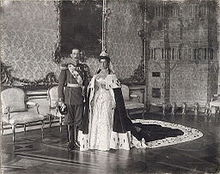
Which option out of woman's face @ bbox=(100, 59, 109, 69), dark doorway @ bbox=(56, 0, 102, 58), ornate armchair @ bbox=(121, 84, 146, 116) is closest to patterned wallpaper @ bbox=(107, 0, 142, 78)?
dark doorway @ bbox=(56, 0, 102, 58)

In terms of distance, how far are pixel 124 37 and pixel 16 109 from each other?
69.6 inches

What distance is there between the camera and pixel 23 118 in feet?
12.7

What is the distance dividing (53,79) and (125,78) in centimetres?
109

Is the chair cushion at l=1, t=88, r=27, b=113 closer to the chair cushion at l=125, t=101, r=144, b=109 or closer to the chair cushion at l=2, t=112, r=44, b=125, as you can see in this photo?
the chair cushion at l=2, t=112, r=44, b=125

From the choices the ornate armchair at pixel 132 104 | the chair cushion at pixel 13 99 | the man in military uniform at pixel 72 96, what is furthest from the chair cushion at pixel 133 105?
A: the chair cushion at pixel 13 99

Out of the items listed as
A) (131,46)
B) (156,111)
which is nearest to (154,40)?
(131,46)

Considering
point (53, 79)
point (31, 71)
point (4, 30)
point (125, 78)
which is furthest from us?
point (125, 78)

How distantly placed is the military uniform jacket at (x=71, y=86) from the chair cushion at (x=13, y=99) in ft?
2.04

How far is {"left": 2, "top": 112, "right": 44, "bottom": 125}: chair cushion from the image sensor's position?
3.77 meters

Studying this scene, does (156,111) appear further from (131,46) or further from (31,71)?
(31,71)

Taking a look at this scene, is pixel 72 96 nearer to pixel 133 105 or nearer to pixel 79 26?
pixel 133 105

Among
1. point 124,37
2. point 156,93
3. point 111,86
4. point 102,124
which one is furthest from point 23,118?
point 156,93

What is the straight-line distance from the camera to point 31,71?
13.6ft

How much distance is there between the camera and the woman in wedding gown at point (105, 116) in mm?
3744
